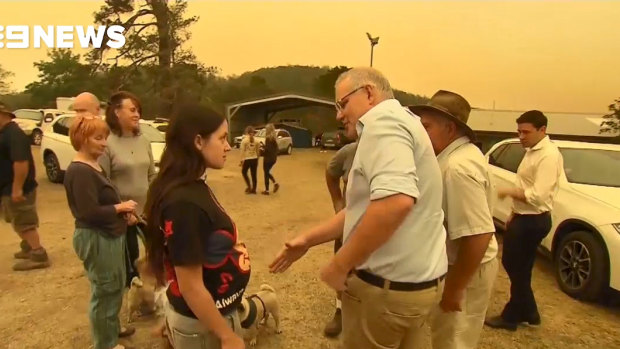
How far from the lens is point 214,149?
1684 mm

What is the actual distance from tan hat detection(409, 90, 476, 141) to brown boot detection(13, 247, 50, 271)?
4895 mm

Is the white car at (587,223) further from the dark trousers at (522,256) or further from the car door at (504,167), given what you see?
the dark trousers at (522,256)

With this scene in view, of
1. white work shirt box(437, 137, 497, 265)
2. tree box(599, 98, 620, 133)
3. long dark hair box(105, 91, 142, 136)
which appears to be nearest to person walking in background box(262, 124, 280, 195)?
long dark hair box(105, 91, 142, 136)

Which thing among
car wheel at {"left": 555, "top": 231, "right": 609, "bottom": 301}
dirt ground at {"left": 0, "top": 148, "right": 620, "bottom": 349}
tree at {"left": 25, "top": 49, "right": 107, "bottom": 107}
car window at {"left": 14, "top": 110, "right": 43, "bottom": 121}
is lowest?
dirt ground at {"left": 0, "top": 148, "right": 620, "bottom": 349}

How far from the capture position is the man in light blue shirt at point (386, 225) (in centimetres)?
149

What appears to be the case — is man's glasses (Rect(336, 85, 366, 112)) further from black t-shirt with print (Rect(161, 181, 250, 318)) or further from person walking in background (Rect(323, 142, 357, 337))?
person walking in background (Rect(323, 142, 357, 337))

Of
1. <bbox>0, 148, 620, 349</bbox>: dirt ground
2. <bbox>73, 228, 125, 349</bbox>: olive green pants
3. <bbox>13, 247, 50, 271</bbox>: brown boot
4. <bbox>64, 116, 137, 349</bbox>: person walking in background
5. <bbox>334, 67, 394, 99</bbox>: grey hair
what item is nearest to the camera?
<bbox>334, 67, 394, 99</bbox>: grey hair

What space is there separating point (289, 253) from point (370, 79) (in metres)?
0.93

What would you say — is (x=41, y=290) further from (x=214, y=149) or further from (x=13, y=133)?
(x=214, y=149)

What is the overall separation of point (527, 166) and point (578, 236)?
1491 millimetres

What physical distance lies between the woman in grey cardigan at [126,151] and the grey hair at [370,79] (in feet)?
7.45

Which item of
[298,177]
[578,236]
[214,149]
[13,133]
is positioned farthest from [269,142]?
[214,149]

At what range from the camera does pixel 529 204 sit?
357cm

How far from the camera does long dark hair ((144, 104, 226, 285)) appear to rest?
5.31 ft
